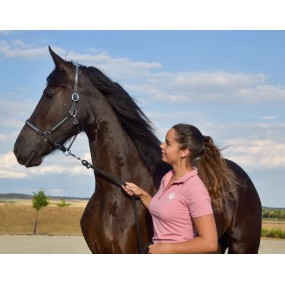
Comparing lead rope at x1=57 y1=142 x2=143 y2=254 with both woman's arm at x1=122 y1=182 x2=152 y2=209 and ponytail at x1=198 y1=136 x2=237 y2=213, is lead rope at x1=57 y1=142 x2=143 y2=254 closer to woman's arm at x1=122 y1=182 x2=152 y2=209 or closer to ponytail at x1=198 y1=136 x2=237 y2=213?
woman's arm at x1=122 y1=182 x2=152 y2=209

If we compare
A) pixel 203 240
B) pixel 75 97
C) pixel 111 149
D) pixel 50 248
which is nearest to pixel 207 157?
pixel 203 240

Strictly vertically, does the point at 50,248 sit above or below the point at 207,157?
below

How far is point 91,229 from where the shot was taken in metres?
4.69

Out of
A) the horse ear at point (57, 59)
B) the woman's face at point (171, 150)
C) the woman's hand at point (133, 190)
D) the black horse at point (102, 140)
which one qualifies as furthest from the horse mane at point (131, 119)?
the woman's face at point (171, 150)

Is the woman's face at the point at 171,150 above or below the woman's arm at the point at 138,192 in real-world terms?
above

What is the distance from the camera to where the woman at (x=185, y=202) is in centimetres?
287

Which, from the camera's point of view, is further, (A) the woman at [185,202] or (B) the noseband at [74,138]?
(B) the noseband at [74,138]

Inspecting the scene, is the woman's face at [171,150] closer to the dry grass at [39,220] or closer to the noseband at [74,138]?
the noseband at [74,138]

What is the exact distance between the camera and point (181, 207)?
3053 millimetres

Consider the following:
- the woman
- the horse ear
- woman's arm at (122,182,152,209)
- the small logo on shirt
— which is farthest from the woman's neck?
the horse ear

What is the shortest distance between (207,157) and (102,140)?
1.51 m

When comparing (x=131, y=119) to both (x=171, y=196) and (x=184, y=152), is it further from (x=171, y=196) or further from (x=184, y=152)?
(x=171, y=196)
